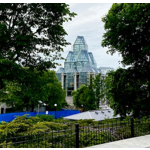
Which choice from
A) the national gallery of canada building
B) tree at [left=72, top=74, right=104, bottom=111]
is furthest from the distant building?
tree at [left=72, top=74, right=104, bottom=111]

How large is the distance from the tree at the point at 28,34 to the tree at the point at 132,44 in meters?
3.23

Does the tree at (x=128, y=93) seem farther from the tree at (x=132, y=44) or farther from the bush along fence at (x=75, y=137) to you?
the bush along fence at (x=75, y=137)

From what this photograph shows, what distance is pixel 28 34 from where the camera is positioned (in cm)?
864

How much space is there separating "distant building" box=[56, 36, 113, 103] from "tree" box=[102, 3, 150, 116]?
54522mm

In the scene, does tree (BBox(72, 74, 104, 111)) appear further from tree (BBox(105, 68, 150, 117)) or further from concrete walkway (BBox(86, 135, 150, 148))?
concrete walkway (BBox(86, 135, 150, 148))

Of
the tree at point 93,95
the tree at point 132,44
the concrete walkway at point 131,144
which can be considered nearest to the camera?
the concrete walkway at point 131,144

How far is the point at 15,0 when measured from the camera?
7.59 meters

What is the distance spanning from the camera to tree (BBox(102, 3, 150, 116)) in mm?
10641

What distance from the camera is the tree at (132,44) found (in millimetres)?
10641

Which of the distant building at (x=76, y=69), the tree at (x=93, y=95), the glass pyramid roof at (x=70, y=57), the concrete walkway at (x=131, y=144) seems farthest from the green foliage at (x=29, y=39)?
the glass pyramid roof at (x=70, y=57)

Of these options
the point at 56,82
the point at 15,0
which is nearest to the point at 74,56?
the point at 56,82

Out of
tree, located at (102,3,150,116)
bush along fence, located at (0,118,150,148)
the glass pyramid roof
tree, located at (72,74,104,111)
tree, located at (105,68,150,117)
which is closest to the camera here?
bush along fence, located at (0,118,150,148)

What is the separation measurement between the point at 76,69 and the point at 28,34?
65.5 meters

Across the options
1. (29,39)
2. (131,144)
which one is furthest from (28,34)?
(131,144)
